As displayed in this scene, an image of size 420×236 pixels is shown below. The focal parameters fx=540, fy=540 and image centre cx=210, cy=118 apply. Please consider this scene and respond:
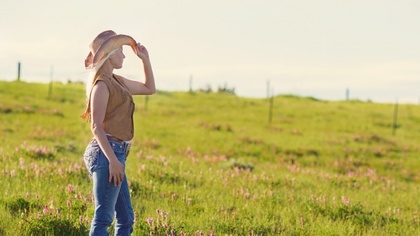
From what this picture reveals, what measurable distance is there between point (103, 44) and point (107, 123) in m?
0.77

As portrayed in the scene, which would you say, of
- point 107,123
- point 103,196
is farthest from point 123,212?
point 107,123

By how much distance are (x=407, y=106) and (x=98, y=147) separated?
6334 centimetres

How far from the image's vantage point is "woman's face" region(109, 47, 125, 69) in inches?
212

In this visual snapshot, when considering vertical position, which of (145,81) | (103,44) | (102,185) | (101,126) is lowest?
(102,185)

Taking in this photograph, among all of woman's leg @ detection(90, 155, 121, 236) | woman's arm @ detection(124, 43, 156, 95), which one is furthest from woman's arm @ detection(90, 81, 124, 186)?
woman's arm @ detection(124, 43, 156, 95)

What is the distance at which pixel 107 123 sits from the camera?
5.30 metres

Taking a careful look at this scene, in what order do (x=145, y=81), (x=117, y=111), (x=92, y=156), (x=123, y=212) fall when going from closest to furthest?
1. (x=92, y=156)
2. (x=117, y=111)
3. (x=123, y=212)
4. (x=145, y=81)

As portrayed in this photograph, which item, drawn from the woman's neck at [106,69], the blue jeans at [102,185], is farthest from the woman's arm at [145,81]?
the blue jeans at [102,185]

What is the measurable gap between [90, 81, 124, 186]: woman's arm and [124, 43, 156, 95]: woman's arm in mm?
768

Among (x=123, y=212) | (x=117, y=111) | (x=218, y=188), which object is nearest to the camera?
(x=117, y=111)

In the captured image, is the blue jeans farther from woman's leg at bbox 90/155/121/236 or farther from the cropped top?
the cropped top

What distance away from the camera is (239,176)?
41.9 feet

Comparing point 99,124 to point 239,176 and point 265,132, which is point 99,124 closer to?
point 239,176

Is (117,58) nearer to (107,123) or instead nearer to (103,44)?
(103,44)
